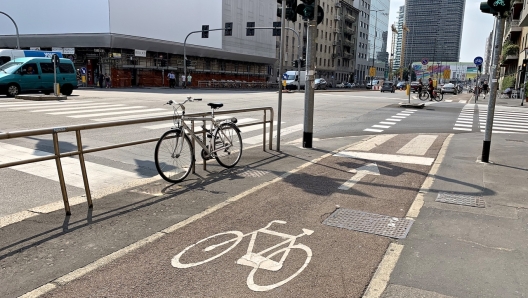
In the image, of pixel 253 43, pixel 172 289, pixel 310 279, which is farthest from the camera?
pixel 253 43

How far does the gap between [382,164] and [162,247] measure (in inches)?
200

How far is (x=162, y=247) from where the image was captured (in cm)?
389

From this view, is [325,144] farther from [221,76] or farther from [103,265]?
[221,76]

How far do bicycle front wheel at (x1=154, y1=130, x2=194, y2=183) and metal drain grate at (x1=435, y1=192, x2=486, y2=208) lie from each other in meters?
3.55

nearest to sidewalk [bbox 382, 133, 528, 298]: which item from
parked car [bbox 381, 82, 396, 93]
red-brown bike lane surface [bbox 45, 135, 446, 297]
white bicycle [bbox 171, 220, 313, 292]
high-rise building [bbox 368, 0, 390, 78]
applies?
red-brown bike lane surface [bbox 45, 135, 446, 297]

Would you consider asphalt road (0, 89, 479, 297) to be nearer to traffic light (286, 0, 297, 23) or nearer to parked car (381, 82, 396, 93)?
traffic light (286, 0, 297, 23)

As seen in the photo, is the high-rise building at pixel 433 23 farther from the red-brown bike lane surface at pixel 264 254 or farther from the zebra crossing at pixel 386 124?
the red-brown bike lane surface at pixel 264 254

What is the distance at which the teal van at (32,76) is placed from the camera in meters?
22.6

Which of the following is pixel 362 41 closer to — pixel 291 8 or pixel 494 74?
pixel 291 8

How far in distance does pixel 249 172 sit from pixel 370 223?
9.14 feet

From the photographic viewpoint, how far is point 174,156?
6.19 meters

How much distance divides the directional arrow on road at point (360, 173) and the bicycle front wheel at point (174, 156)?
2310 mm

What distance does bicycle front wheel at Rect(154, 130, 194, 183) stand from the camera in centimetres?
595

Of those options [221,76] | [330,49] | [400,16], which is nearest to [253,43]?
[221,76]
